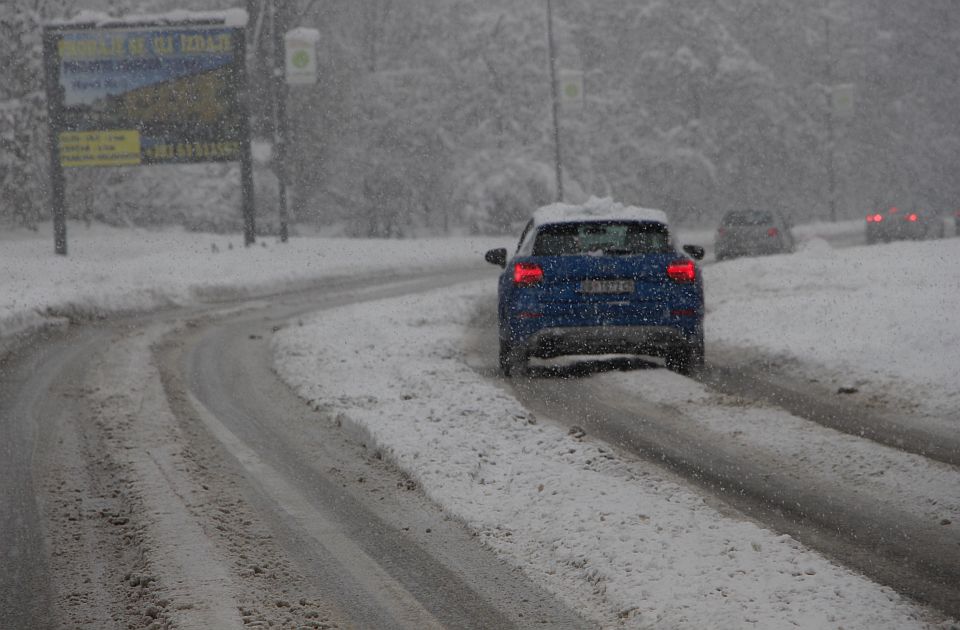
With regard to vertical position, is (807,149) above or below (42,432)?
above

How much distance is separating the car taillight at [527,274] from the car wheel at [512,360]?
2.10 feet

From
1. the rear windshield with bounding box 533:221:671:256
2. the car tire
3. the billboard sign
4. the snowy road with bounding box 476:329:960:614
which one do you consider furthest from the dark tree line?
the snowy road with bounding box 476:329:960:614

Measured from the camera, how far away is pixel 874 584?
475cm

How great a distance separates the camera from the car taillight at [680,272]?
35.2 ft

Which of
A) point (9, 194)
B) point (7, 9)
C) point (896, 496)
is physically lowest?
point (896, 496)

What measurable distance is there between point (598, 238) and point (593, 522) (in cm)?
557

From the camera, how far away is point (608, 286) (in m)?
10.7

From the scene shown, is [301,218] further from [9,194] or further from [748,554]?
[748,554]

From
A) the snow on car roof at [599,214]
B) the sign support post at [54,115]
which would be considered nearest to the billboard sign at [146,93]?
the sign support post at [54,115]

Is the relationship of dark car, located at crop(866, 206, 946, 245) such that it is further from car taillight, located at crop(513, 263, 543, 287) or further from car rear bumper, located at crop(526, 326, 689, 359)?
car taillight, located at crop(513, 263, 543, 287)

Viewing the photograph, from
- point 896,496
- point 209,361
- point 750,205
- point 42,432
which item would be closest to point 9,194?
point 209,361

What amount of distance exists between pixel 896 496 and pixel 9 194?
33674mm

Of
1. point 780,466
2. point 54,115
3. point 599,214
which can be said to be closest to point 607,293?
point 599,214

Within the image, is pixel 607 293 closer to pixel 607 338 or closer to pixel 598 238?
pixel 607 338
